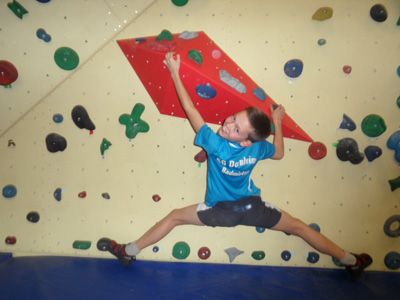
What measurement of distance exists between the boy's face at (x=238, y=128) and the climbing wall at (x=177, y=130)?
359mm

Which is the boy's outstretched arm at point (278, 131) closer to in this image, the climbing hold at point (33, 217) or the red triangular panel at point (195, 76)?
the red triangular panel at point (195, 76)

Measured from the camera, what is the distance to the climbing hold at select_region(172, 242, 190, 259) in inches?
84.1

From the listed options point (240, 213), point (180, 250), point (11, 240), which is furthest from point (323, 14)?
point (11, 240)

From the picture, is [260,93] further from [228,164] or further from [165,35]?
[165,35]

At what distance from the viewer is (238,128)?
5.14 ft

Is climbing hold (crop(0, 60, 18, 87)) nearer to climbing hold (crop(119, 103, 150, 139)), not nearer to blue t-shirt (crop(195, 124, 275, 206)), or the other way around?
climbing hold (crop(119, 103, 150, 139))

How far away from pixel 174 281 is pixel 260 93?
147 centimetres

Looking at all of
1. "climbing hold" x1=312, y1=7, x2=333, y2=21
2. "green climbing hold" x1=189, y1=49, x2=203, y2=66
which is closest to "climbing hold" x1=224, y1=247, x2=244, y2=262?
"green climbing hold" x1=189, y1=49, x2=203, y2=66

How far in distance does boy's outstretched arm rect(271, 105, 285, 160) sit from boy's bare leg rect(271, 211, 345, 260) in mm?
413

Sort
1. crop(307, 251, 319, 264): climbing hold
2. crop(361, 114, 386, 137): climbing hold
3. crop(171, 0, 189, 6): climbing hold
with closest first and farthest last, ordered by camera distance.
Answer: crop(171, 0, 189, 6): climbing hold
crop(361, 114, 386, 137): climbing hold
crop(307, 251, 319, 264): climbing hold

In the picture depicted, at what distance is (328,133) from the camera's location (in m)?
2.04

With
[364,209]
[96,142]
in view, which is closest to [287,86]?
[364,209]

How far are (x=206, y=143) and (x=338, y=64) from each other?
1.17 m

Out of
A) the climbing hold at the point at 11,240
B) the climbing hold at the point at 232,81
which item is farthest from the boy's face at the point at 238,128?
the climbing hold at the point at 11,240
